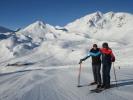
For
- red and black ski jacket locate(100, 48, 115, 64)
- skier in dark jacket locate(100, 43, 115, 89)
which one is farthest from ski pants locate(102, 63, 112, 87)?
red and black ski jacket locate(100, 48, 115, 64)

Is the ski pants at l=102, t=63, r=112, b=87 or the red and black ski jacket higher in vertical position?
the red and black ski jacket

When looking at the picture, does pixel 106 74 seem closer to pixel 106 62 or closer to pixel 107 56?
pixel 106 62

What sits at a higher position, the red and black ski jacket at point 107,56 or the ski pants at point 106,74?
the red and black ski jacket at point 107,56

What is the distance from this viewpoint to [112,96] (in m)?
9.96

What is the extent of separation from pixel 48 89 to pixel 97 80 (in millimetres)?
1980

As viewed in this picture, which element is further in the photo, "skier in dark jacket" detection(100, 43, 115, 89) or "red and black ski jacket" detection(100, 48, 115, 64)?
"red and black ski jacket" detection(100, 48, 115, 64)

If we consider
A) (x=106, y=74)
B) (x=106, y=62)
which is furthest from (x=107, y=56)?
(x=106, y=74)

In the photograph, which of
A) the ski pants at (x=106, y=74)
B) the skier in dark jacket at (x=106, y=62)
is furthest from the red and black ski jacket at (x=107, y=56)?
the ski pants at (x=106, y=74)

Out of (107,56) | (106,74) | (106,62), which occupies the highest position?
(107,56)

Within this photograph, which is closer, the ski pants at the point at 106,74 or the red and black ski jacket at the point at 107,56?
the ski pants at the point at 106,74

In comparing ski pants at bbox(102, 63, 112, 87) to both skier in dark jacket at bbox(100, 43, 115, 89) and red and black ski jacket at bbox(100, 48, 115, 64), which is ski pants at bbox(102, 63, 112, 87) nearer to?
skier in dark jacket at bbox(100, 43, 115, 89)

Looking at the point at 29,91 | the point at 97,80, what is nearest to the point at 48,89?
the point at 29,91

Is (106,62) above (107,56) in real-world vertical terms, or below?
below

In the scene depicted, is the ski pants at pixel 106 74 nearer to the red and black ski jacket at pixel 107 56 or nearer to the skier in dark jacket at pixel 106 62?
the skier in dark jacket at pixel 106 62
